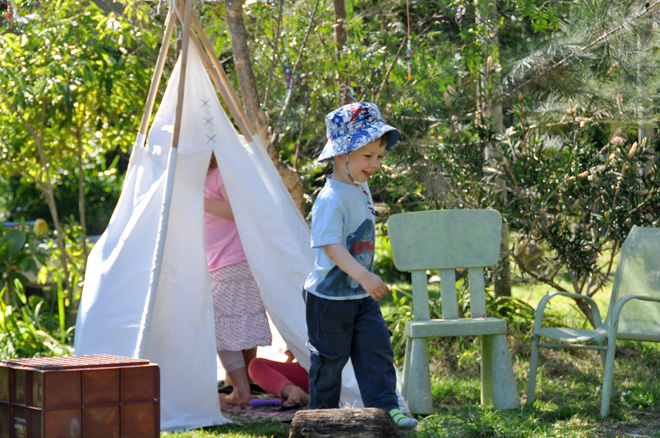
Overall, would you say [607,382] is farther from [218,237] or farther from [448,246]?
[218,237]

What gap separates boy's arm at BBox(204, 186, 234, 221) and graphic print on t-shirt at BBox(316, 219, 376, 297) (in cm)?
119

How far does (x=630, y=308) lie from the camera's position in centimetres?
434

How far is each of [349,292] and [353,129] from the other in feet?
2.32

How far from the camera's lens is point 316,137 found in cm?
648

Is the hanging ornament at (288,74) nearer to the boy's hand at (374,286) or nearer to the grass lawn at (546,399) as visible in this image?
the grass lawn at (546,399)

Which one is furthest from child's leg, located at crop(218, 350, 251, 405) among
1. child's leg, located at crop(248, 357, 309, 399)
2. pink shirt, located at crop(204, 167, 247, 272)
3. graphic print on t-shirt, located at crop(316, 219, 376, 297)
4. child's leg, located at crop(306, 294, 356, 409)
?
graphic print on t-shirt, located at crop(316, 219, 376, 297)

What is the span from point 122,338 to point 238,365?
0.73 meters

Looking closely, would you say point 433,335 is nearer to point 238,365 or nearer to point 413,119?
point 238,365

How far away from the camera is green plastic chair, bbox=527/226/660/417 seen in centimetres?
404

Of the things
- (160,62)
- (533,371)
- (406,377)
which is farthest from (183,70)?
(533,371)

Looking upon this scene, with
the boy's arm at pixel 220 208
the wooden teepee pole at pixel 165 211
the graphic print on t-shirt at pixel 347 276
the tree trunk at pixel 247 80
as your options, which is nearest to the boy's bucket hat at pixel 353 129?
the graphic print on t-shirt at pixel 347 276

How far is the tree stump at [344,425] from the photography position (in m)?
2.82

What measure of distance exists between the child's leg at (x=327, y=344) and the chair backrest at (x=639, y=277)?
65.0 inches

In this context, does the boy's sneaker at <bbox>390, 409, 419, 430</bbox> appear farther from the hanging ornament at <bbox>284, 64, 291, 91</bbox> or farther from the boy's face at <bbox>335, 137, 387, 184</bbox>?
the hanging ornament at <bbox>284, 64, 291, 91</bbox>
